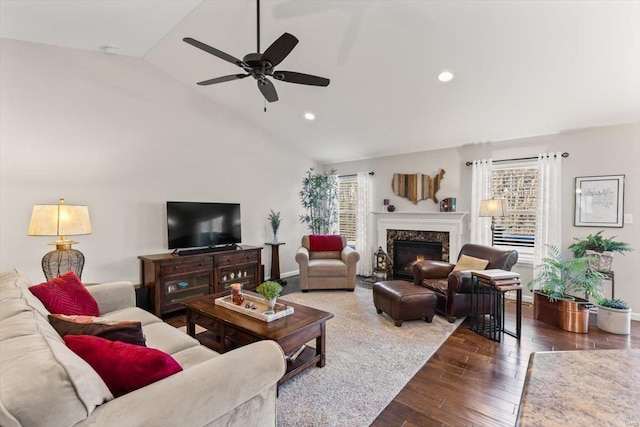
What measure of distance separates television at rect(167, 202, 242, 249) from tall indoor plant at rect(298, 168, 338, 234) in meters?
1.72

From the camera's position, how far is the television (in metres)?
4.19

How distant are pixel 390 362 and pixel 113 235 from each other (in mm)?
3631

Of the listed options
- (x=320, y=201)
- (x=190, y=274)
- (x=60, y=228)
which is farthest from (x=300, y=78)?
(x=320, y=201)

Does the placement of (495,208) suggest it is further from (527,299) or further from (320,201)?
(320,201)

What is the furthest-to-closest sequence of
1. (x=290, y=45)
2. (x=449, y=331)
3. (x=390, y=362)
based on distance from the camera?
1. (x=449, y=331)
2. (x=390, y=362)
3. (x=290, y=45)

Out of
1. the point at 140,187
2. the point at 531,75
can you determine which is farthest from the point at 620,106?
the point at 140,187

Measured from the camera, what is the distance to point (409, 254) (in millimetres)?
5668

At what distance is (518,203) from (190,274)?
195 inches

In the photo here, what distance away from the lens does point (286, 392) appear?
2260 mm

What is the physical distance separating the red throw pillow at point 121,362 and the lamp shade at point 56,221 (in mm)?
2237

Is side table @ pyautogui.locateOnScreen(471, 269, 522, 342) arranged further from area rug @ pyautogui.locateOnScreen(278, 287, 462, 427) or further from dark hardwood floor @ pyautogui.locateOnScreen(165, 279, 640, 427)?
area rug @ pyautogui.locateOnScreen(278, 287, 462, 427)

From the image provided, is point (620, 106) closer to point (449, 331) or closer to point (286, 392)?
point (449, 331)

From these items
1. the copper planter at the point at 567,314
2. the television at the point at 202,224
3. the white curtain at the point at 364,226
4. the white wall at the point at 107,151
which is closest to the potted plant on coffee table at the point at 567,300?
the copper planter at the point at 567,314

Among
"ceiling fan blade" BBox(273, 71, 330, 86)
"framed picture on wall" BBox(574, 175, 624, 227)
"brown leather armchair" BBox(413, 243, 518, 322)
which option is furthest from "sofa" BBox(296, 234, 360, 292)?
"framed picture on wall" BBox(574, 175, 624, 227)
